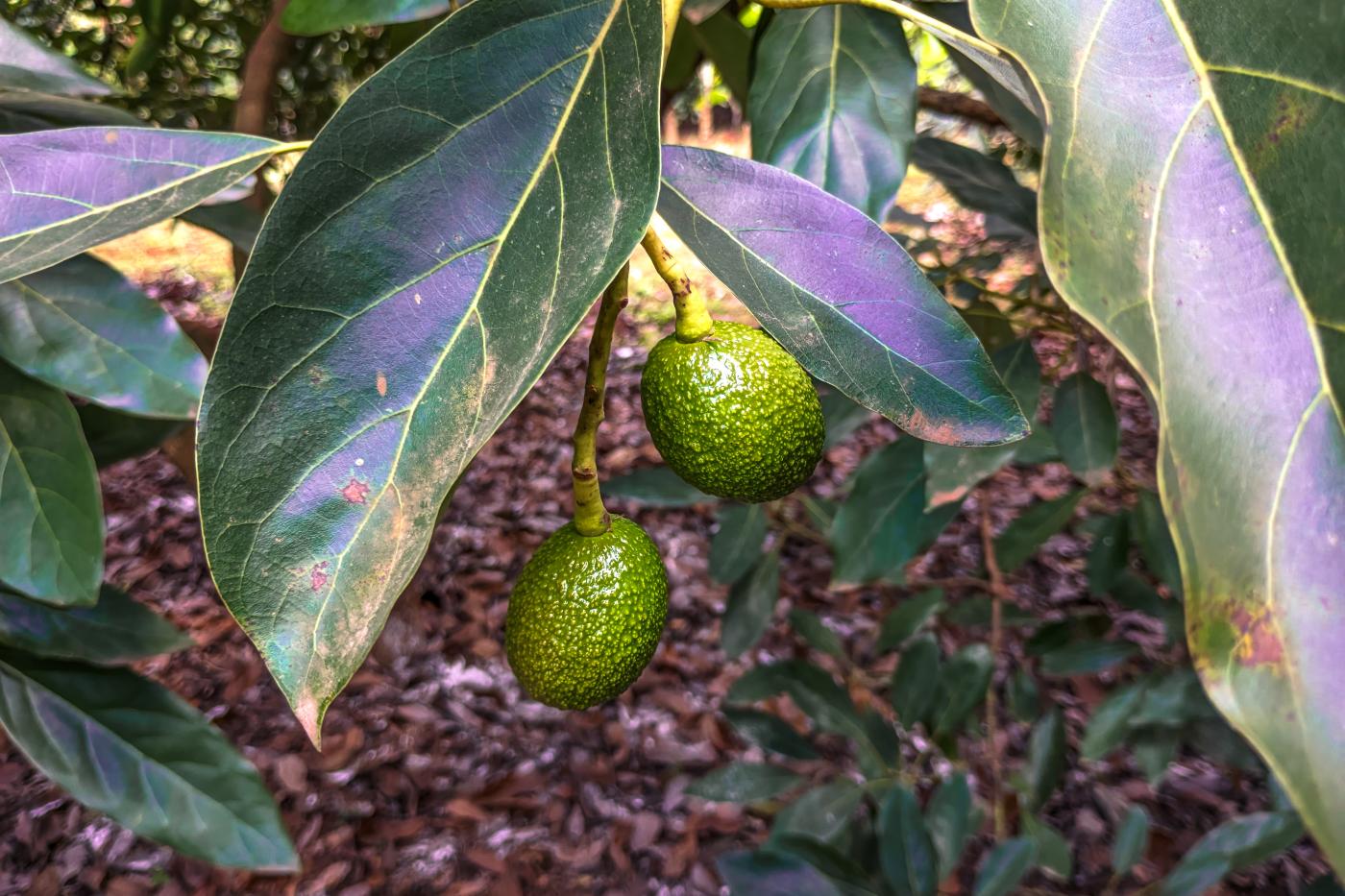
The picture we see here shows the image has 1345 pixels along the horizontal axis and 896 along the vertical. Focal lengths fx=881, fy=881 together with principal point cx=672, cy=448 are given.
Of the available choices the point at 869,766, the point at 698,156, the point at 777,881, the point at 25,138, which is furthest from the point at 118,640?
the point at 869,766

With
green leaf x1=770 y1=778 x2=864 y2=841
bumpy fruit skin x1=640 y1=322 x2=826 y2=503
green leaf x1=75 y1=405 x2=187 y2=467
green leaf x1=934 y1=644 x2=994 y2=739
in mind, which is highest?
bumpy fruit skin x1=640 y1=322 x2=826 y2=503

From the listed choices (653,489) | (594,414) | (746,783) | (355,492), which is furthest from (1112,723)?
(355,492)

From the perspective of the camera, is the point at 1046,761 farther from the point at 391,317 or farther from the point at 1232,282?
the point at 391,317

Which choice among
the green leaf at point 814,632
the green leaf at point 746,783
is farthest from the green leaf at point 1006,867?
the green leaf at point 814,632

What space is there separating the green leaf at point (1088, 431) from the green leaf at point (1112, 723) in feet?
1.47

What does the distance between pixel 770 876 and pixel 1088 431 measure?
0.73 meters

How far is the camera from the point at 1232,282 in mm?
364

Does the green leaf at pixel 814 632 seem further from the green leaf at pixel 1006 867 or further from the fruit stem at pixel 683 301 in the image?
the fruit stem at pixel 683 301

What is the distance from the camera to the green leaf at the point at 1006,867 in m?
1.17

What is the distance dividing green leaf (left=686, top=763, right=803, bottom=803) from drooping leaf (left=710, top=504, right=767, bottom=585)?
35 centimetres

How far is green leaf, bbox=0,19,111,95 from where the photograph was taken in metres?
0.85

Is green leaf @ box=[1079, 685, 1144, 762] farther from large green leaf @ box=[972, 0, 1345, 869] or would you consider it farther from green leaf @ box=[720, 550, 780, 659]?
large green leaf @ box=[972, 0, 1345, 869]

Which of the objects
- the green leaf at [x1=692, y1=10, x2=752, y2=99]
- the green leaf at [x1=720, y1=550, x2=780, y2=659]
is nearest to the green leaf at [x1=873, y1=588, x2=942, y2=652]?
the green leaf at [x1=720, y1=550, x2=780, y2=659]

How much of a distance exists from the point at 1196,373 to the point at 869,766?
4.28ft
